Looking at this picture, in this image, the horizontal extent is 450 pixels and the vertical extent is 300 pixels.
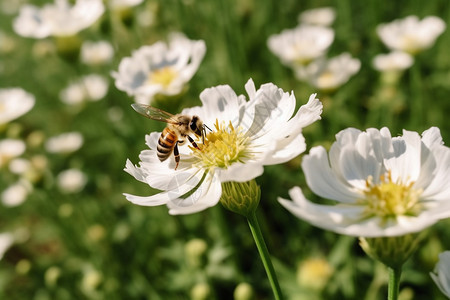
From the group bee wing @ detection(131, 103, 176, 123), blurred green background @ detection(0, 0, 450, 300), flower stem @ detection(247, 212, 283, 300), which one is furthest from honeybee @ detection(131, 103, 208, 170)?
blurred green background @ detection(0, 0, 450, 300)

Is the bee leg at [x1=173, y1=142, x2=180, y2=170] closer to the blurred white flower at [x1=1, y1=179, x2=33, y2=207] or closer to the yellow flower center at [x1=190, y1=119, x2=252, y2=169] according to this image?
the yellow flower center at [x1=190, y1=119, x2=252, y2=169]

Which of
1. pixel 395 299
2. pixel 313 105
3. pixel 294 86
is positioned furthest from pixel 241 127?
pixel 294 86

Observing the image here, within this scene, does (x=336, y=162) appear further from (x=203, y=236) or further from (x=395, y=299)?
(x=203, y=236)

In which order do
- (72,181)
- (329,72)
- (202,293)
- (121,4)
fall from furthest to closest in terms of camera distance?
(72,181) → (329,72) → (121,4) → (202,293)

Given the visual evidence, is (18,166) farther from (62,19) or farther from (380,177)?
(380,177)

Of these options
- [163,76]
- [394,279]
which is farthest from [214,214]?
[394,279]

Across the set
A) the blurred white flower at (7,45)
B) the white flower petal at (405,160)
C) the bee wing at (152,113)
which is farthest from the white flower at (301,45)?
the blurred white flower at (7,45)
